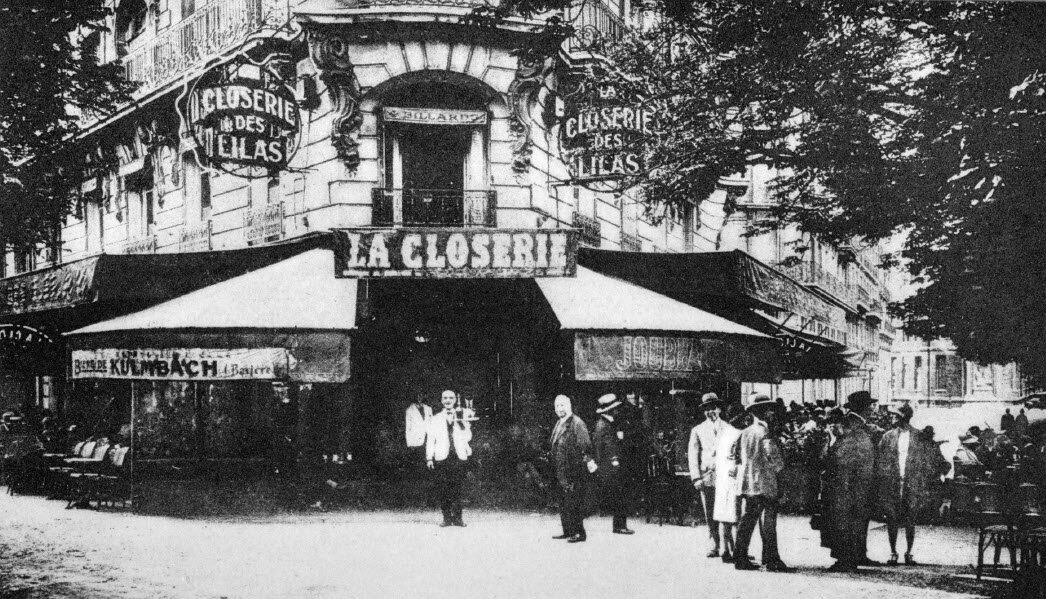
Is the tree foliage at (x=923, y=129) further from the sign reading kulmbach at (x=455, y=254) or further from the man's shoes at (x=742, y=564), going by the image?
the man's shoes at (x=742, y=564)

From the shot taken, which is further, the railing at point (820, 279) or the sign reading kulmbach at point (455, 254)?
the railing at point (820, 279)

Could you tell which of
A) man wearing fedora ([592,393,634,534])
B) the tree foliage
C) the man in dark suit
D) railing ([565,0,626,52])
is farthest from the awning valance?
the tree foliage

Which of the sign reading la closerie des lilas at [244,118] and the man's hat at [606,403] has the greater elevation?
the sign reading la closerie des lilas at [244,118]

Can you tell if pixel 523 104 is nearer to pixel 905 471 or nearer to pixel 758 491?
pixel 758 491

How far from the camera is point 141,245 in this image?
379 inches

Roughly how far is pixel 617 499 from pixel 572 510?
1.33ft

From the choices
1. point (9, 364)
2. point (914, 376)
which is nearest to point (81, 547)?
point (9, 364)

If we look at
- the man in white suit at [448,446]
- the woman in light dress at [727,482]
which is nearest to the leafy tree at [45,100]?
the man in white suit at [448,446]

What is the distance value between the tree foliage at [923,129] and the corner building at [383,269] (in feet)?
3.27

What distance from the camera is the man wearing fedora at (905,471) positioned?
7.62m

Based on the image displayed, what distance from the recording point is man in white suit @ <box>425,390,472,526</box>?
331 inches

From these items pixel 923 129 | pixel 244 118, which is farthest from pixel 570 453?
pixel 244 118

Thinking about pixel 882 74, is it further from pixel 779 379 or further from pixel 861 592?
pixel 861 592

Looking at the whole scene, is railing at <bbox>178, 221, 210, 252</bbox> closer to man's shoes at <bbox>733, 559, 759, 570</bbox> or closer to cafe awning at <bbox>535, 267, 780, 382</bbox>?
cafe awning at <bbox>535, 267, 780, 382</bbox>
